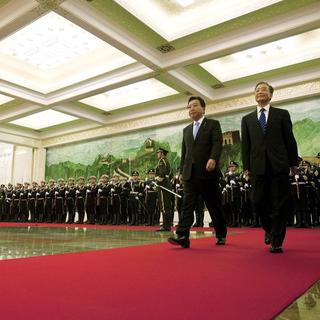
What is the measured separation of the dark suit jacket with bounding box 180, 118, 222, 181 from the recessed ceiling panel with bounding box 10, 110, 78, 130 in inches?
491

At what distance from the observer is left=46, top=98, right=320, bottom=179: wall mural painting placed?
34.0ft

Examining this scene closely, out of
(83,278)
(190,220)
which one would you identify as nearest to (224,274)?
(83,278)

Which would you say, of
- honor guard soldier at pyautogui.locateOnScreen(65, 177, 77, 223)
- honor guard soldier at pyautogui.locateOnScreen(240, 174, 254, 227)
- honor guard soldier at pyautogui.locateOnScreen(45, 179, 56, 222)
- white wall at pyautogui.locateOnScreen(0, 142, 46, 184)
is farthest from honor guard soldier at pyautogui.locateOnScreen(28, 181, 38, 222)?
honor guard soldier at pyautogui.locateOnScreen(240, 174, 254, 227)

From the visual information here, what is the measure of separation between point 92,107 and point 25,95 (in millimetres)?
Result: 2841

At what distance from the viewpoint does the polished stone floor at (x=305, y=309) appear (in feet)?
3.82

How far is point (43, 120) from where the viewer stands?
52.7 ft

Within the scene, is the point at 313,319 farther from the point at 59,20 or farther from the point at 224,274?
the point at 59,20

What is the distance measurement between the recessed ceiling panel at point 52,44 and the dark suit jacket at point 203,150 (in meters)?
6.39

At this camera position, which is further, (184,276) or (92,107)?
(92,107)

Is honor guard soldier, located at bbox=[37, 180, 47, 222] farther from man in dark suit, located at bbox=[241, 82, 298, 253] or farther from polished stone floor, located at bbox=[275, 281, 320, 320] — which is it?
polished stone floor, located at bbox=[275, 281, 320, 320]

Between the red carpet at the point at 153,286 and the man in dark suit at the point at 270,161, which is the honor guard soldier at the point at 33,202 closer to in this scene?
the red carpet at the point at 153,286

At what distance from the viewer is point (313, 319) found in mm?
1140

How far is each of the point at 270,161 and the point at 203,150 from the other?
706 mm

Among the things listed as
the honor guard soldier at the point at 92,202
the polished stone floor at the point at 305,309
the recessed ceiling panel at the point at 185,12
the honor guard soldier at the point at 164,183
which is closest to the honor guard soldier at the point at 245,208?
the honor guard soldier at the point at 164,183
